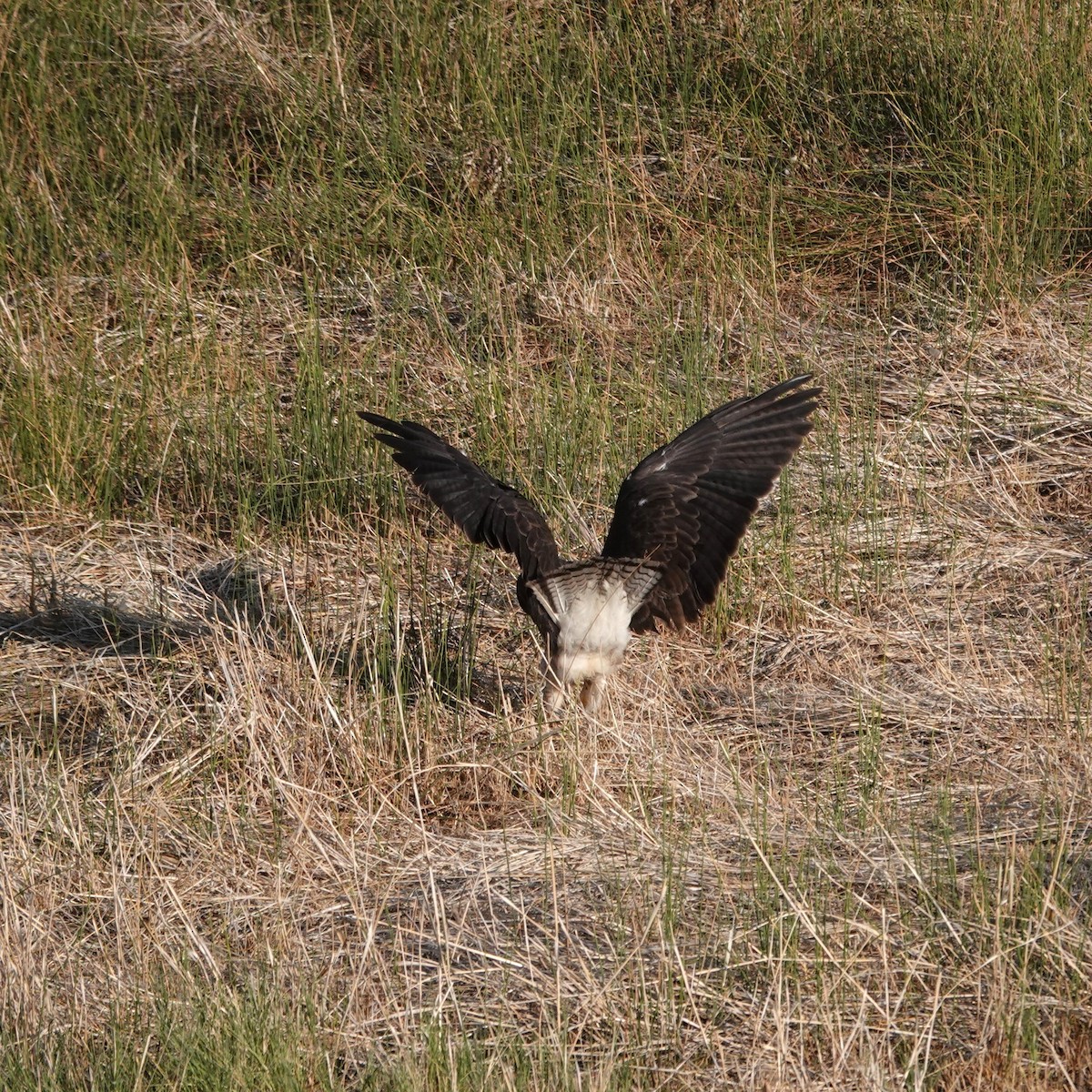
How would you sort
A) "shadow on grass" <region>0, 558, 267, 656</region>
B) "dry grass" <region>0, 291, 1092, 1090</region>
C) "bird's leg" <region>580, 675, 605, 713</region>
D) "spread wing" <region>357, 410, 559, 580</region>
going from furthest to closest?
"shadow on grass" <region>0, 558, 267, 656</region>, "bird's leg" <region>580, 675, 605, 713</region>, "spread wing" <region>357, 410, 559, 580</region>, "dry grass" <region>0, 291, 1092, 1090</region>

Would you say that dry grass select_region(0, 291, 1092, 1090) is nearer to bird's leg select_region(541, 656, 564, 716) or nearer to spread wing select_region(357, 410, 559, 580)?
bird's leg select_region(541, 656, 564, 716)

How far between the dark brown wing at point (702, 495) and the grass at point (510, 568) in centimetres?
33

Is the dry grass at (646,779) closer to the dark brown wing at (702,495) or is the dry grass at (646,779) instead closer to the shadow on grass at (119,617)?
the shadow on grass at (119,617)

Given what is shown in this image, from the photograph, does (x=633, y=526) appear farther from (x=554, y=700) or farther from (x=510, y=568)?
(x=510, y=568)

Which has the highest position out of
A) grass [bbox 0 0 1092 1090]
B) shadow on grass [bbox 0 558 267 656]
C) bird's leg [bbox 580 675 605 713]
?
grass [bbox 0 0 1092 1090]

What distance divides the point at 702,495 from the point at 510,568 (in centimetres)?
81

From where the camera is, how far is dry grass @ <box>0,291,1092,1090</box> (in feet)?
9.81

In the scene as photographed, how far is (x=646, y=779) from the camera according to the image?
155 inches

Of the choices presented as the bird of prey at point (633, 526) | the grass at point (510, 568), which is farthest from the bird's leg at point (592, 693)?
the grass at point (510, 568)

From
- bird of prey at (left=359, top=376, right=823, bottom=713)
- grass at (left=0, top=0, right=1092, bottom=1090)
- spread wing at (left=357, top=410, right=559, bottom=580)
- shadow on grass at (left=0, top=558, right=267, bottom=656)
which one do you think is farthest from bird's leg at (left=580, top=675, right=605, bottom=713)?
shadow on grass at (left=0, top=558, right=267, bottom=656)

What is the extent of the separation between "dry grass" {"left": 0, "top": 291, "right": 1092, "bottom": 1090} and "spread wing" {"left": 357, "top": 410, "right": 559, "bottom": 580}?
0.41 m

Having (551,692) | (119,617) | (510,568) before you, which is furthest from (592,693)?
(119,617)

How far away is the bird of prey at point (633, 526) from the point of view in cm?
427

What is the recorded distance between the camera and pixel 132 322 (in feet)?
19.7
